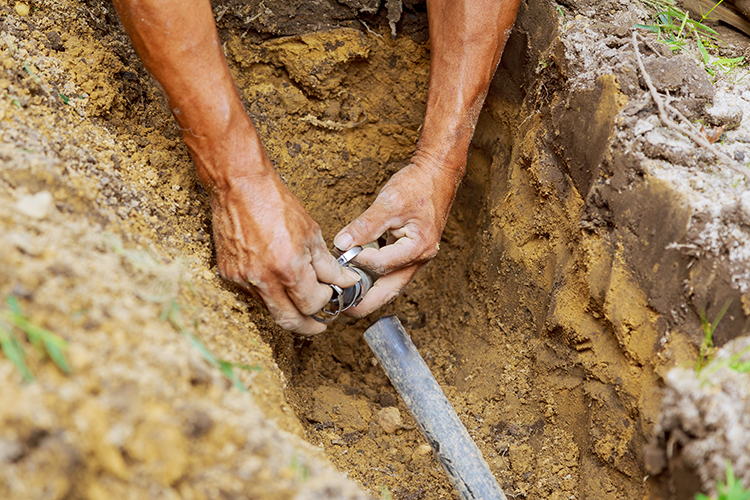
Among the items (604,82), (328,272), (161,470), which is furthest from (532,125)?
(161,470)

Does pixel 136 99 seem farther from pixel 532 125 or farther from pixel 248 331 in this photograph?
pixel 532 125

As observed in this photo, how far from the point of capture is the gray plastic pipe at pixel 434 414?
1465mm

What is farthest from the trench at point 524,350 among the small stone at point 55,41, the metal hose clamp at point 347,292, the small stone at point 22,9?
the small stone at point 22,9

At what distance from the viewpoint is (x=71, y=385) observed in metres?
0.78

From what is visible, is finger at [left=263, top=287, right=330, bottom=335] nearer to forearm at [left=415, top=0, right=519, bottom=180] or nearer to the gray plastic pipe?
the gray plastic pipe

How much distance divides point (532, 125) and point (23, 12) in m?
1.57

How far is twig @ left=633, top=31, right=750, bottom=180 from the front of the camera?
132 centimetres

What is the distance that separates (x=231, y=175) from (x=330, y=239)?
2.53 feet

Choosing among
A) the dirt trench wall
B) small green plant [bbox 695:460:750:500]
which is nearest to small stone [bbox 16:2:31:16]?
A: the dirt trench wall

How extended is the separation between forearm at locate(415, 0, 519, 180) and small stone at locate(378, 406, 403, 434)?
83cm

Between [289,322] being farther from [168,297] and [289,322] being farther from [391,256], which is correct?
[168,297]

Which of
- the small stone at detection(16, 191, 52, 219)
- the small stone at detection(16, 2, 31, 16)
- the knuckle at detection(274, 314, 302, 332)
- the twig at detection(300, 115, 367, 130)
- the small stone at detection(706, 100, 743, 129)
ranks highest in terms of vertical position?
the small stone at detection(16, 2, 31, 16)

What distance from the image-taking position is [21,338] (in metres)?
0.81

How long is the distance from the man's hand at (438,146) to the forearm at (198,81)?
1.33 feet
